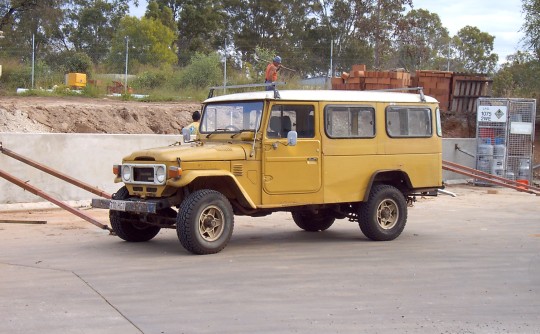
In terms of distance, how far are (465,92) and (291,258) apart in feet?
64.6

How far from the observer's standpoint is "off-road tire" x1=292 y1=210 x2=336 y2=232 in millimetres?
12802

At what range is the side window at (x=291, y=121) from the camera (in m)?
10.9

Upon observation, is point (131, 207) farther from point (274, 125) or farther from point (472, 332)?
point (472, 332)

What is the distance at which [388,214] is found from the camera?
1212cm

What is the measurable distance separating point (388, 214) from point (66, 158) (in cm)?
662

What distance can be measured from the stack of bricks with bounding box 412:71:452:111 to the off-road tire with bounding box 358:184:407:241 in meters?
15.4

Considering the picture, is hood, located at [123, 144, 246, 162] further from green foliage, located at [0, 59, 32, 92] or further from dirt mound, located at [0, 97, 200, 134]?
green foliage, located at [0, 59, 32, 92]

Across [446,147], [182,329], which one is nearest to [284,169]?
[182,329]

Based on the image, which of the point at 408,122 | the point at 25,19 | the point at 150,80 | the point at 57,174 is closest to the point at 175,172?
the point at 57,174

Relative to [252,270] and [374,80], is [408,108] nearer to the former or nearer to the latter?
[252,270]

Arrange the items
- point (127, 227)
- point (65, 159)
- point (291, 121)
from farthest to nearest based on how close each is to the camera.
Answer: point (65, 159) → point (127, 227) → point (291, 121)

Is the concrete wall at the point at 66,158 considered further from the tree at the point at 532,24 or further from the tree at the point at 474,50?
the tree at the point at 474,50

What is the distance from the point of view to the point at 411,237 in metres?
12.6

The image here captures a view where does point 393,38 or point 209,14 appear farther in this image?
point 209,14
